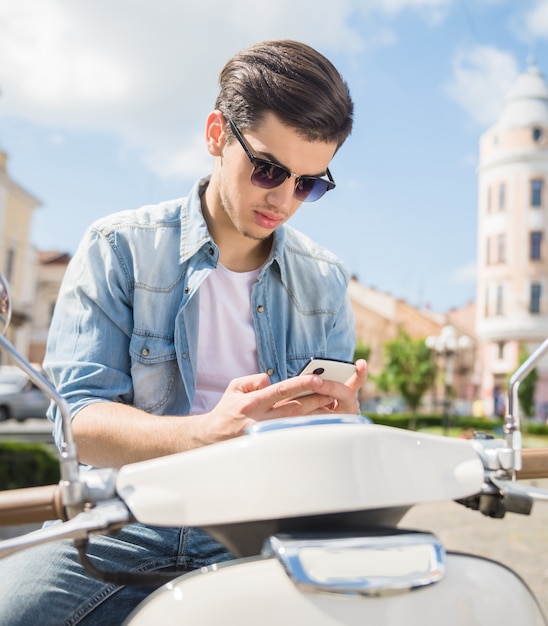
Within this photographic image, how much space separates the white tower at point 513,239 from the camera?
34062 millimetres

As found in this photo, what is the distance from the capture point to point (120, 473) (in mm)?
782

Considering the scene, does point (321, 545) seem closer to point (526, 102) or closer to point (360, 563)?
point (360, 563)

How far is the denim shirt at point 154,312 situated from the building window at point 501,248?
1366 inches

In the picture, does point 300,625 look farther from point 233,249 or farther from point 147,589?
point 233,249

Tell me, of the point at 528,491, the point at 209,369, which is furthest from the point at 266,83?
the point at 528,491

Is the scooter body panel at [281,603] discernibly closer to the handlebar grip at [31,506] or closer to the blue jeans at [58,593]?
the handlebar grip at [31,506]

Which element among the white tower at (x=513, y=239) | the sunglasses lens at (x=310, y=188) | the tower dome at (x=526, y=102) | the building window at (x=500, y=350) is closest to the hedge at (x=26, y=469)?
the sunglasses lens at (x=310, y=188)

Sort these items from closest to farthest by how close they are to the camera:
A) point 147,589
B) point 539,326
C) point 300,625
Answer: point 300,625, point 147,589, point 539,326

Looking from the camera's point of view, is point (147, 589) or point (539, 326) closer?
point (147, 589)

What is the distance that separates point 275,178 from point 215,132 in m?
0.24

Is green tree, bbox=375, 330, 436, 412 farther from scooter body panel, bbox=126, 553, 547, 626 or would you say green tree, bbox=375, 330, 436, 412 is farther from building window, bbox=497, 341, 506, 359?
scooter body panel, bbox=126, 553, 547, 626

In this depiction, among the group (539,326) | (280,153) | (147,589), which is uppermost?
(539,326)

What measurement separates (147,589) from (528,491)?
0.50 metres

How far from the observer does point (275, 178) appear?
1542 millimetres
